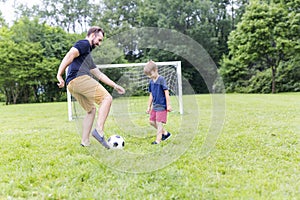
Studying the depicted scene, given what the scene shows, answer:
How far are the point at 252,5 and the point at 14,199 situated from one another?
64.4ft

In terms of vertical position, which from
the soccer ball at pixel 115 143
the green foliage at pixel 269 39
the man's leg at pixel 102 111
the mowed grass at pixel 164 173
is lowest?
the mowed grass at pixel 164 173

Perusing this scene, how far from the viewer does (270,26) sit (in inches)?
721

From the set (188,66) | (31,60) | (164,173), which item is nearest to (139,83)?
(164,173)

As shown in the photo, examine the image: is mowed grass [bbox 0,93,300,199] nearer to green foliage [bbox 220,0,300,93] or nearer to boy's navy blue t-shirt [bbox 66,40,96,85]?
boy's navy blue t-shirt [bbox 66,40,96,85]

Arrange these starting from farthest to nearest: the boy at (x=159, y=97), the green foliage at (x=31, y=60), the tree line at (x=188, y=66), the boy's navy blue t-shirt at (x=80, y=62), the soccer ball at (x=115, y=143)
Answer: the tree line at (x=188, y=66) < the green foliage at (x=31, y=60) < the boy at (x=159, y=97) < the soccer ball at (x=115, y=143) < the boy's navy blue t-shirt at (x=80, y=62)

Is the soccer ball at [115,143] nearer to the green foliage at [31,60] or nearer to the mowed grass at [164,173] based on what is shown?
the mowed grass at [164,173]

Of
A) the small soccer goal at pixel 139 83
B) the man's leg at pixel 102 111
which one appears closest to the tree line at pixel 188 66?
the small soccer goal at pixel 139 83

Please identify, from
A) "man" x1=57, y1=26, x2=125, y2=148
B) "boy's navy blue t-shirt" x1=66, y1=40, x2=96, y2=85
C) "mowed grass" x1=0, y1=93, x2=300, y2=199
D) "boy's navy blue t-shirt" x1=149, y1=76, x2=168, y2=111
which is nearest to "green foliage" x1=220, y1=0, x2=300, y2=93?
"mowed grass" x1=0, y1=93, x2=300, y2=199

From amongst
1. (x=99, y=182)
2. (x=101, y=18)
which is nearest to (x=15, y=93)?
(x=101, y=18)

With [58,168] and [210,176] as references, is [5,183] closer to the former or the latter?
[58,168]

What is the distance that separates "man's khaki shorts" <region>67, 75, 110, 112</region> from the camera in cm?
358

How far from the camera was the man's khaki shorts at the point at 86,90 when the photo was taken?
358 centimetres

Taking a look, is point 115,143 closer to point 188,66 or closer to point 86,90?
point 86,90

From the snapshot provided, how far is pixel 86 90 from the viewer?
3.62 metres
